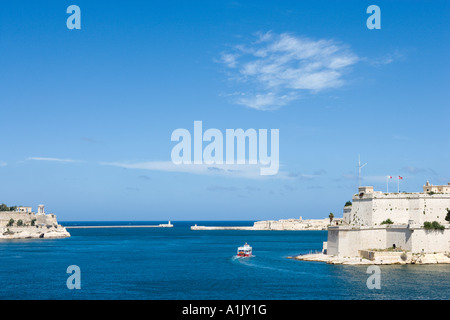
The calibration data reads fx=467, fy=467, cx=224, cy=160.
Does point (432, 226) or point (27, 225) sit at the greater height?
point (432, 226)

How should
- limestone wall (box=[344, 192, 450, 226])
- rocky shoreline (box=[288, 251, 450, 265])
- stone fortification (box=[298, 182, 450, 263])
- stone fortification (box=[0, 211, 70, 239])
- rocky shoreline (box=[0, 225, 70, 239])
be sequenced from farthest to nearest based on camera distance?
stone fortification (box=[0, 211, 70, 239]) < rocky shoreline (box=[0, 225, 70, 239]) < limestone wall (box=[344, 192, 450, 226]) < stone fortification (box=[298, 182, 450, 263]) < rocky shoreline (box=[288, 251, 450, 265])

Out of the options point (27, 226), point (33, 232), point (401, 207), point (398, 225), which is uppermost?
point (401, 207)

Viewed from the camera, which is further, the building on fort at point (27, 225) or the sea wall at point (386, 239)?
the building on fort at point (27, 225)

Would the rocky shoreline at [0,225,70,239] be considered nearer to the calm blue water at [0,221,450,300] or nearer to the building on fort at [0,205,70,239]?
the building on fort at [0,205,70,239]

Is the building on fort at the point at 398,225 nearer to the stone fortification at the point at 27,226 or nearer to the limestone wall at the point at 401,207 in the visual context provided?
the limestone wall at the point at 401,207

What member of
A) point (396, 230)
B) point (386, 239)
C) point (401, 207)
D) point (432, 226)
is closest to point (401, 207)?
point (401, 207)

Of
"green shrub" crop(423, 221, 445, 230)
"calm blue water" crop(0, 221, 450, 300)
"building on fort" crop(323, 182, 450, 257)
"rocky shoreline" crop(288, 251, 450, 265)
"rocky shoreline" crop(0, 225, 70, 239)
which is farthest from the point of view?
"rocky shoreline" crop(0, 225, 70, 239)

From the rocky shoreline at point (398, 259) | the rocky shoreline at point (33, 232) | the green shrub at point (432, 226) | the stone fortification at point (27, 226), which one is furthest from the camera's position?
the stone fortification at point (27, 226)

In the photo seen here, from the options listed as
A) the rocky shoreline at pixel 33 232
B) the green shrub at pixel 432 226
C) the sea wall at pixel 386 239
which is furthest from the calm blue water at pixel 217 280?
the rocky shoreline at pixel 33 232

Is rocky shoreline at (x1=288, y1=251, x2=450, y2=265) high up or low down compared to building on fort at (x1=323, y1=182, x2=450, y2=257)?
down

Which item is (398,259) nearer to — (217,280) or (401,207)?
(401,207)

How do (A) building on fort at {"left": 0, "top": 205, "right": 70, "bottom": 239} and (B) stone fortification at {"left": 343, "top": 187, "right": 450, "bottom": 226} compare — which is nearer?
(B) stone fortification at {"left": 343, "top": 187, "right": 450, "bottom": 226}

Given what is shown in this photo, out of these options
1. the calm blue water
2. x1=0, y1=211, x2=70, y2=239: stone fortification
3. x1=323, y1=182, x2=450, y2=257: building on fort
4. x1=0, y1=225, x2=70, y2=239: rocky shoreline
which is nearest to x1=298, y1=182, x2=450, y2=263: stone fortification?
x1=323, y1=182, x2=450, y2=257: building on fort
